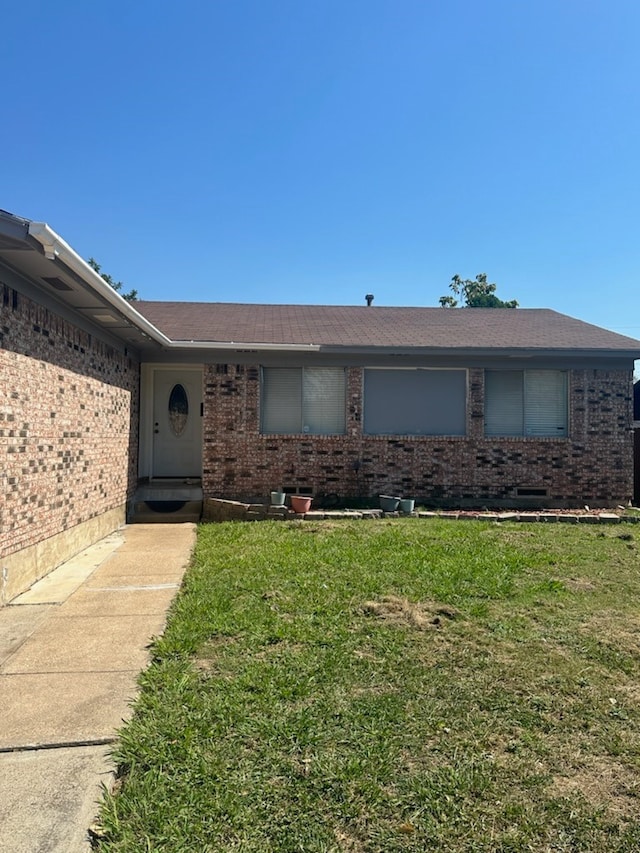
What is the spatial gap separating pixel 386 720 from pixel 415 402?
24.9ft

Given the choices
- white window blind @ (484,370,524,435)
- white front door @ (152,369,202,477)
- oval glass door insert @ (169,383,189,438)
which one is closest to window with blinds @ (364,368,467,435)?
white window blind @ (484,370,524,435)

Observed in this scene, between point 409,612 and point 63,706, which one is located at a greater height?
point 409,612

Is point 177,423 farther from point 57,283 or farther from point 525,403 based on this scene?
point 525,403

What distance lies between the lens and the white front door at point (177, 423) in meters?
10.3

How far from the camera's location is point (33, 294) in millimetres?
5387

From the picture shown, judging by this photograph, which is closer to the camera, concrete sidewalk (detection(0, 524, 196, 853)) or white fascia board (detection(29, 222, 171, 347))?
concrete sidewalk (detection(0, 524, 196, 853))

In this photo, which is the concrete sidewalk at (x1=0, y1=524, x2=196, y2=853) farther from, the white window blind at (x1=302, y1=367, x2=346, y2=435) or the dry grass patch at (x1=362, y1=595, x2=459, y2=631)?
the white window blind at (x1=302, y1=367, x2=346, y2=435)

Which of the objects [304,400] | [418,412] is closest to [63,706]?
[304,400]

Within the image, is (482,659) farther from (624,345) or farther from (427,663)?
(624,345)

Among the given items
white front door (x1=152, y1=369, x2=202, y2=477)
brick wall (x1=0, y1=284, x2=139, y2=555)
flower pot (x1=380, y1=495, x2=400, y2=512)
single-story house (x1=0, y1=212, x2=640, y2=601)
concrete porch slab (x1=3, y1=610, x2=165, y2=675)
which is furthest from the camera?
white front door (x1=152, y1=369, x2=202, y2=477)

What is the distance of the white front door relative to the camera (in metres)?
10.3

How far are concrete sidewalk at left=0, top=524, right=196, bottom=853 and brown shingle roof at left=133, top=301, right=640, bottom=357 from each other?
4964 mm

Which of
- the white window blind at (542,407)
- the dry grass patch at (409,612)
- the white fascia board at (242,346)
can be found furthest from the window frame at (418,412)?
the dry grass patch at (409,612)

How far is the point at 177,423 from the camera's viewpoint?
33.9ft
